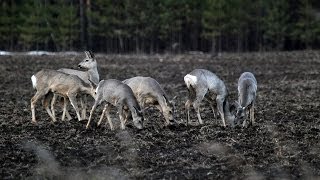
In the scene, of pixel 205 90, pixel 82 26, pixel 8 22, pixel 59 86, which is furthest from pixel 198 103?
pixel 82 26

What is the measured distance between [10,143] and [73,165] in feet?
8.17

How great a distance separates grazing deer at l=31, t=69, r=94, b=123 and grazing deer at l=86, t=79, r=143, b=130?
1186mm

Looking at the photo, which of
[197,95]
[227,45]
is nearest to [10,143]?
[197,95]

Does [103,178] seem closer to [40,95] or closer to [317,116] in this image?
[40,95]

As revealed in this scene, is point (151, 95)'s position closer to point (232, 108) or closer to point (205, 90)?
point (205, 90)

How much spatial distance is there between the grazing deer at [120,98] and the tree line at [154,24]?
138 feet

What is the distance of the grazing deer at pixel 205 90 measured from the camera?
1560cm

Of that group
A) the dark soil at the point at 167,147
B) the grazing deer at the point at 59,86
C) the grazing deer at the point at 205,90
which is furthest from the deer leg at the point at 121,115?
the grazing deer at the point at 205,90

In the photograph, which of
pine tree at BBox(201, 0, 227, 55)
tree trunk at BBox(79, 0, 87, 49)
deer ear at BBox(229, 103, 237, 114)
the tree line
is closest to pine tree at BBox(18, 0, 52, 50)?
A: the tree line

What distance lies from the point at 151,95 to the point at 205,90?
156 cm

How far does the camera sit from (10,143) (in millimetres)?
12664

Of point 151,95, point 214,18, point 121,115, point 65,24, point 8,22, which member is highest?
point 214,18

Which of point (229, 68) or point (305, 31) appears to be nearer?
point (229, 68)

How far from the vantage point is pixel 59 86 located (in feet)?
52.4
